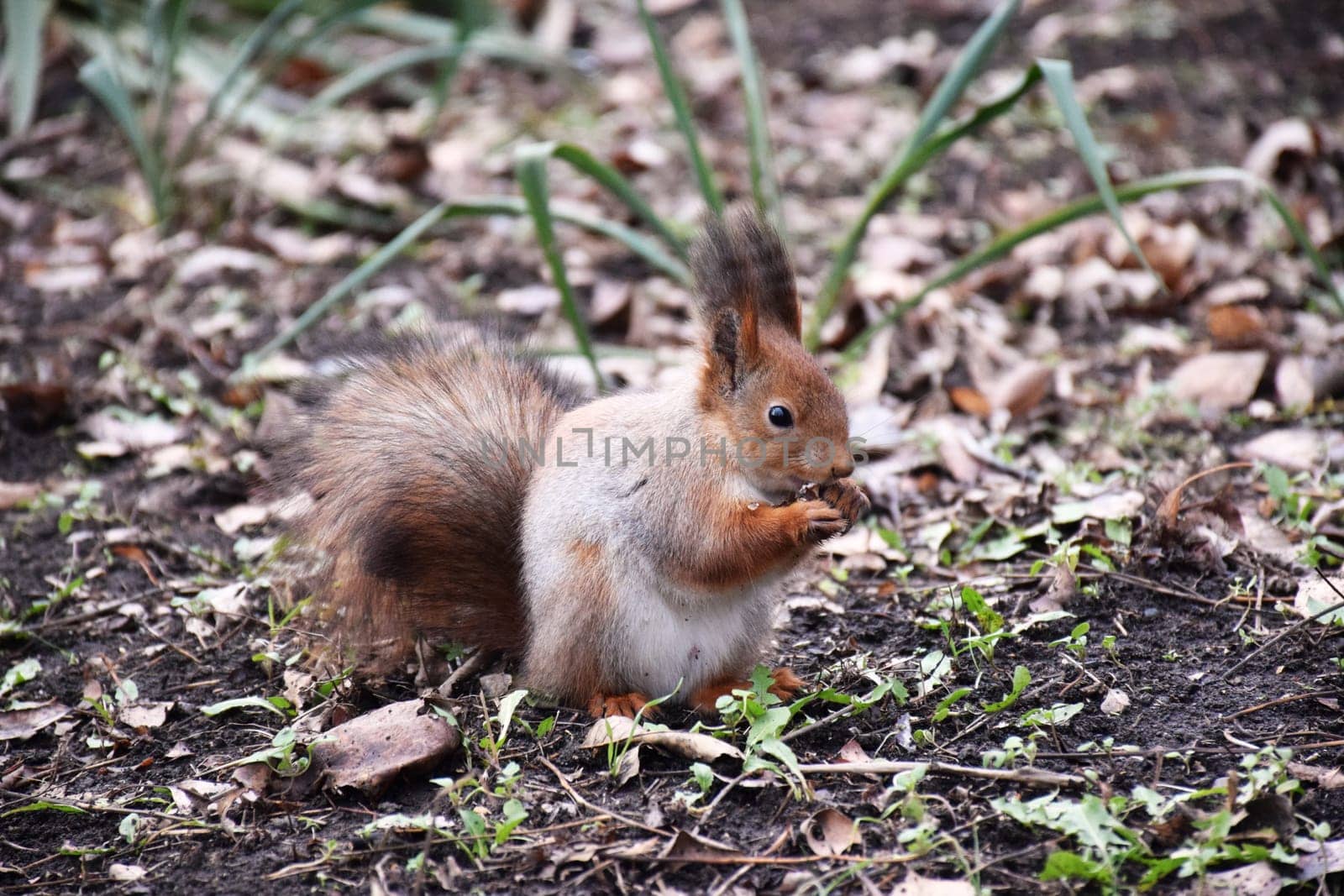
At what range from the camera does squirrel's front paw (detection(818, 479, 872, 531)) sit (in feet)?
7.57

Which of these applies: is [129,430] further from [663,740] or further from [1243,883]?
[1243,883]

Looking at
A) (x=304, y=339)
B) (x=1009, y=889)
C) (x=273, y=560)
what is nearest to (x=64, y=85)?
(x=304, y=339)

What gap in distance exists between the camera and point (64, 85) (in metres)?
5.64

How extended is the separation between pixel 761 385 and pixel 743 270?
220mm

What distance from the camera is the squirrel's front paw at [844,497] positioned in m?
2.31

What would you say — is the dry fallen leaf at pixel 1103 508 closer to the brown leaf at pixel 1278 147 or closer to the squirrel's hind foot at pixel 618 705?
the squirrel's hind foot at pixel 618 705

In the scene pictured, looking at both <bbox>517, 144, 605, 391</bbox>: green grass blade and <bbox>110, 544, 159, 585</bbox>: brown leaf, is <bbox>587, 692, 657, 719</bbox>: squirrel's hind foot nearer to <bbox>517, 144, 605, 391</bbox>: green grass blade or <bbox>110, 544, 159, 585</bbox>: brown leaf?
<bbox>517, 144, 605, 391</bbox>: green grass blade

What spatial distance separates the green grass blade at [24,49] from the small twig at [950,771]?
419 cm

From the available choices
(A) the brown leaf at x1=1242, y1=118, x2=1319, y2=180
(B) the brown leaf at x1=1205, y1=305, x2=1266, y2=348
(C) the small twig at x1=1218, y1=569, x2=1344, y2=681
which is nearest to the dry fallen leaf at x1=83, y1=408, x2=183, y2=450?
(C) the small twig at x1=1218, y1=569, x2=1344, y2=681

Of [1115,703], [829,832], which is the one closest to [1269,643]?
[1115,703]

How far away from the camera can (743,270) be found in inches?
88.4

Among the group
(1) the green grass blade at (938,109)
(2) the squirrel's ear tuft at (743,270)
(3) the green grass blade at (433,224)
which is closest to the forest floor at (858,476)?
(3) the green grass blade at (433,224)

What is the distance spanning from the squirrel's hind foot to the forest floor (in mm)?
34

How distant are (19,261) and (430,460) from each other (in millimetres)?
3071
